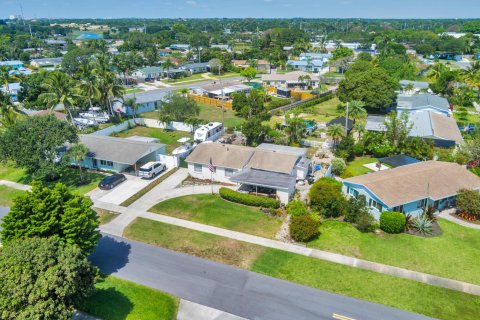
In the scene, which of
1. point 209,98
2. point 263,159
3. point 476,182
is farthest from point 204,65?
point 476,182

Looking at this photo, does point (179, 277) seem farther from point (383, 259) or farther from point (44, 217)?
point (383, 259)

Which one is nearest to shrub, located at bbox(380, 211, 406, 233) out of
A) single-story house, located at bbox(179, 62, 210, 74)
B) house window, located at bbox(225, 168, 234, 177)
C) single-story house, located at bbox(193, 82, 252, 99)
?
house window, located at bbox(225, 168, 234, 177)

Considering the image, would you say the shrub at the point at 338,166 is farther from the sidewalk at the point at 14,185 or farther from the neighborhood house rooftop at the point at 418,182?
the sidewalk at the point at 14,185

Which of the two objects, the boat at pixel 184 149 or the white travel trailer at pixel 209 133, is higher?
the white travel trailer at pixel 209 133

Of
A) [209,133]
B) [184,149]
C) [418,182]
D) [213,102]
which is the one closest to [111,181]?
[184,149]

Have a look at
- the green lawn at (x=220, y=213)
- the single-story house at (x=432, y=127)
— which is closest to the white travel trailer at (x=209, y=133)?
the green lawn at (x=220, y=213)

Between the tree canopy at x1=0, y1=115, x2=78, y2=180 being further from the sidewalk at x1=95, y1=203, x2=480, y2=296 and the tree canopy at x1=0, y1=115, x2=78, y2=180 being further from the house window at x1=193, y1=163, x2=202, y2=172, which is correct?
the house window at x1=193, y1=163, x2=202, y2=172

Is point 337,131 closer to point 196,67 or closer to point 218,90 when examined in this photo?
point 218,90
